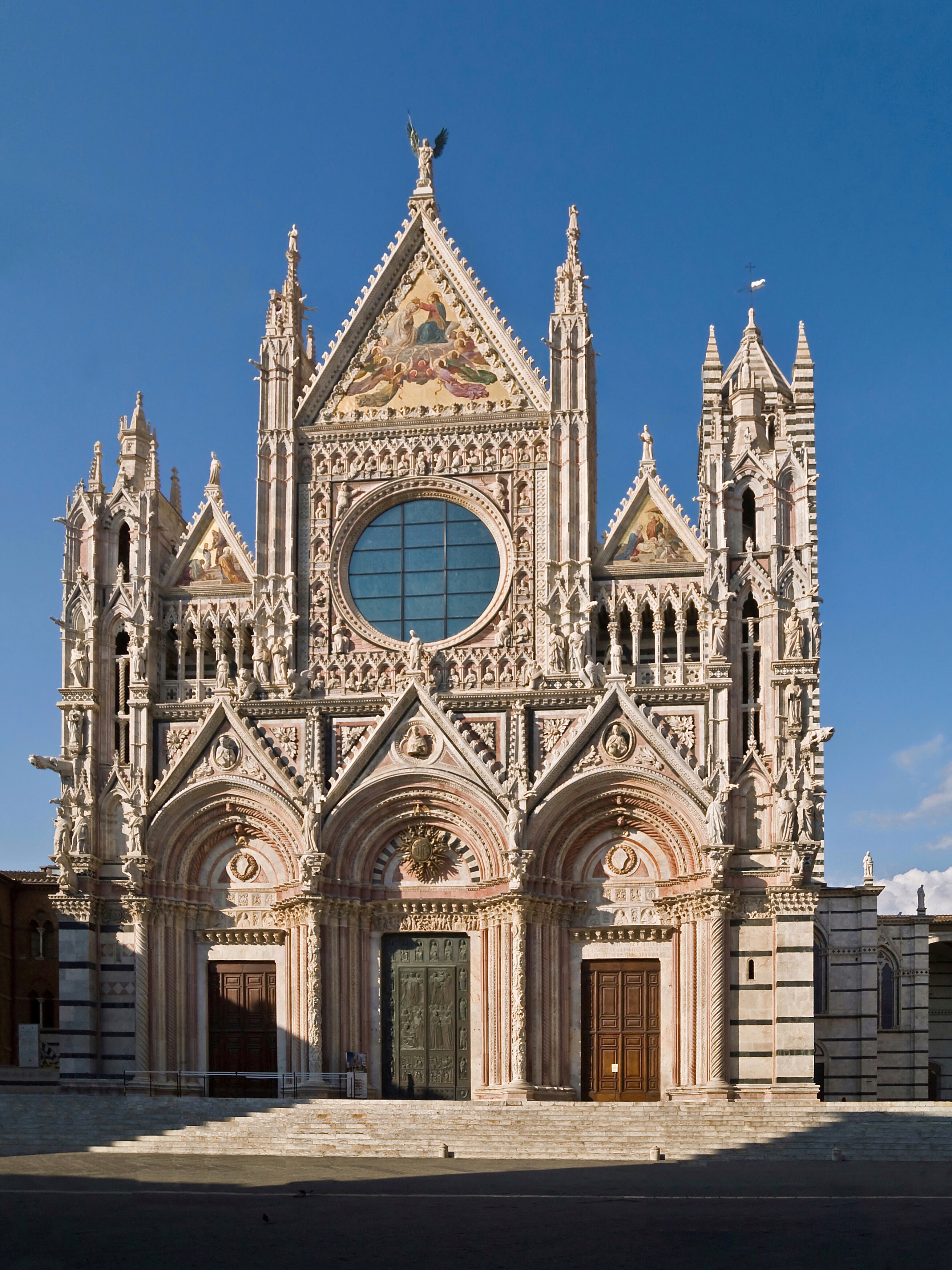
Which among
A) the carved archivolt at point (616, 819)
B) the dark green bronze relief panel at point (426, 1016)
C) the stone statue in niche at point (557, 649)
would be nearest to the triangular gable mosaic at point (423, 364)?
the stone statue in niche at point (557, 649)

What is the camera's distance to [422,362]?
36.6 metres

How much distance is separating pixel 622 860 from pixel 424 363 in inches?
440

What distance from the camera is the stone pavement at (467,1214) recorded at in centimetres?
1711

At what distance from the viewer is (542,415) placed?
117 feet

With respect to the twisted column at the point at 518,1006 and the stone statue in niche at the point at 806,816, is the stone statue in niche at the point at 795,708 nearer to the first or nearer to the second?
the stone statue in niche at the point at 806,816

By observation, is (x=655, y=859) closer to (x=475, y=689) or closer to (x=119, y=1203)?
(x=475, y=689)

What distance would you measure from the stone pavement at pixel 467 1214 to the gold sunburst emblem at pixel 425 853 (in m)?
8.50

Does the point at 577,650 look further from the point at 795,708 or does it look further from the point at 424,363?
the point at 424,363

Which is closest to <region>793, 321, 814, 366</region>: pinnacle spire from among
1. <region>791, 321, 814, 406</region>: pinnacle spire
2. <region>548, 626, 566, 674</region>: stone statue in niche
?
<region>791, 321, 814, 406</region>: pinnacle spire

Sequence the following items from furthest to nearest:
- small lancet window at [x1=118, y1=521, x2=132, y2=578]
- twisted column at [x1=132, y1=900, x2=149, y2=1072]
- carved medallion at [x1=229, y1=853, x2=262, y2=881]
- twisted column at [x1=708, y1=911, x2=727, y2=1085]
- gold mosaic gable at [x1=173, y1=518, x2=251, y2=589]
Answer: small lancet window at [x1=118, y1=521, x2=132, y2=578], gold mosaic gable at [x1=173, y1=518, x2=251, y2=589], carved medallion at [x1=229, y1=853, x2=262, y2=881], twisted column at [x1=132, y1=900, x2=149, y2=1072], twisted column at [x1=708, y1=911, x2=727, y2=1085]

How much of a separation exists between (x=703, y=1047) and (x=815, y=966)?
31.5 feet

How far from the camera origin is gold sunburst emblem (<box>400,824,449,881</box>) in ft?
113

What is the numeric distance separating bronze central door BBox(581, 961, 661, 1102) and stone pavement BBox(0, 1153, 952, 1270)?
6.86 m

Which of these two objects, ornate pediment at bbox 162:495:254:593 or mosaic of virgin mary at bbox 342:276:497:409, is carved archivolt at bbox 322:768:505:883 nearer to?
ornate pediment at bbox 162:495:254:593
